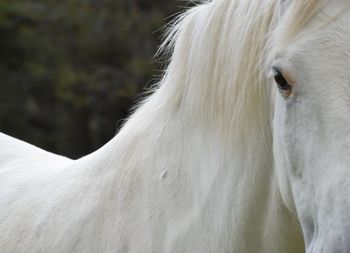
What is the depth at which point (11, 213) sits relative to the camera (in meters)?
3.15

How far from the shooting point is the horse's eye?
226cm

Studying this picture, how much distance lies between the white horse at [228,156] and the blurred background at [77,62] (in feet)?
42.1

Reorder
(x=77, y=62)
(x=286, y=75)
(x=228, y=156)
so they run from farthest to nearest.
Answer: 1. (x=77, y=62)
2. (x=228, y=156)
3. (x=286, y=75)

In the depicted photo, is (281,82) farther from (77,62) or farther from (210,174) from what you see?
(77,62)

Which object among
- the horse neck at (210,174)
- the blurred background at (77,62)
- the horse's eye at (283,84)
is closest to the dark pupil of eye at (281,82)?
the horse's eye at (283,84)

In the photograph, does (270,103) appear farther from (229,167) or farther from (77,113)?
(77,113)

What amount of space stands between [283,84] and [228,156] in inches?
15.3

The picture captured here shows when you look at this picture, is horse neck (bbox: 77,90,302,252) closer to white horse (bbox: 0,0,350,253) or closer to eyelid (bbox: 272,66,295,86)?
white horse (bbox: 0,0,350,253)

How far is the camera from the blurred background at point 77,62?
54.1 feet

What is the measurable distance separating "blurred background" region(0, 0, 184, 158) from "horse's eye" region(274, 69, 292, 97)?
13.5m

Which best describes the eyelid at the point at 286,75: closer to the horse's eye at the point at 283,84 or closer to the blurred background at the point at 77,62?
the horse's eye at the point at 283,84

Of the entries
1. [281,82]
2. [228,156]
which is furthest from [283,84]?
[228,156]

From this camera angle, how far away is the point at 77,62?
17984 mm

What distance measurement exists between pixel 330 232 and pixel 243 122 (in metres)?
0.53
